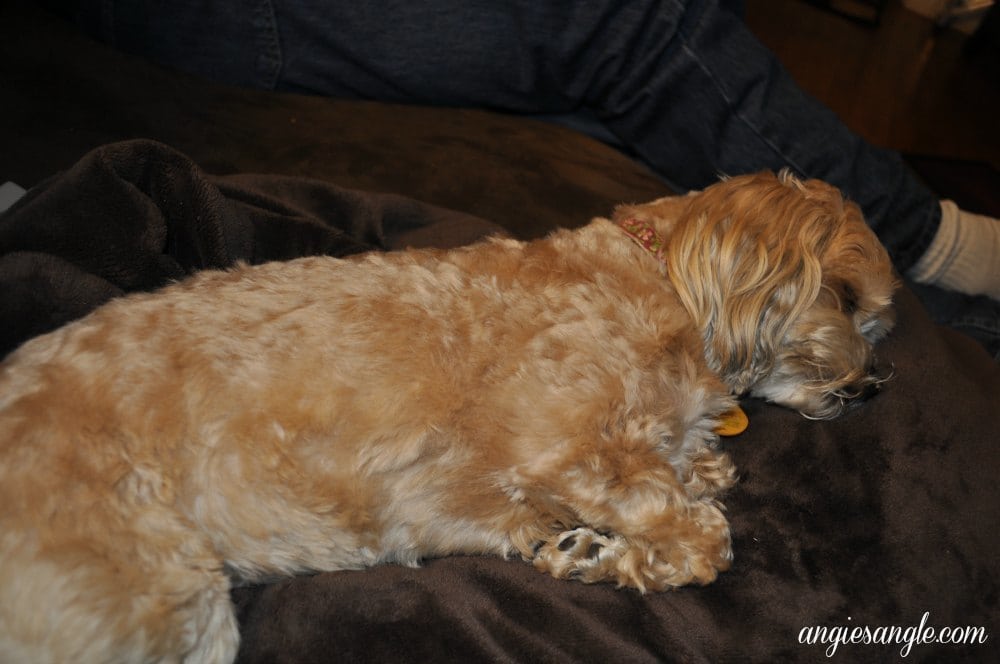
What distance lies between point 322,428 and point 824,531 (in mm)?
1584

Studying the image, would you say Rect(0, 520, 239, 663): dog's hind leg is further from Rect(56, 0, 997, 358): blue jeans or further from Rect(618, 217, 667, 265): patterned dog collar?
Rect(56, 0, 997, 358): blue jeans

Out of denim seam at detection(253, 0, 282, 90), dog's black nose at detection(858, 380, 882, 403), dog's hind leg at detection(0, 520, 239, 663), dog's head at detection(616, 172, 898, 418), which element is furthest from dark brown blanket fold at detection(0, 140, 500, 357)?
dog's black nose at detection(858, 380, 882, 403)

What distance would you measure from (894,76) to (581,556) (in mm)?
9336

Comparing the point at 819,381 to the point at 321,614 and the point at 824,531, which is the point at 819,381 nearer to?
the point at 824,531

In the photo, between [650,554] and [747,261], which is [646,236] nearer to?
[747,261]

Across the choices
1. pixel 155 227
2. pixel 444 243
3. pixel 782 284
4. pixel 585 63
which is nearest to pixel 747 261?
pixel 782 284

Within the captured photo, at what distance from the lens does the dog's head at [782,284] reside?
2.63m

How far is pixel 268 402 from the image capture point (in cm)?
205

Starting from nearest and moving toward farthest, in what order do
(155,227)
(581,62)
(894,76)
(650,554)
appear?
(650,554)
(155,227)
(581,62)
(894,76)

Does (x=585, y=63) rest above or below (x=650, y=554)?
above

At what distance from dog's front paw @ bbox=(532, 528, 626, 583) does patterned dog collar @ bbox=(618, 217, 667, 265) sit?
3.23 feet

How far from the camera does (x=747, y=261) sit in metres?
2.62

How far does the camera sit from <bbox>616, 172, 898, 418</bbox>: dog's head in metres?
2.63

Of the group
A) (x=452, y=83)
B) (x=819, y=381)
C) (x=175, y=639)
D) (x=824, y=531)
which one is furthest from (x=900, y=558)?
(x=452, y=83)
